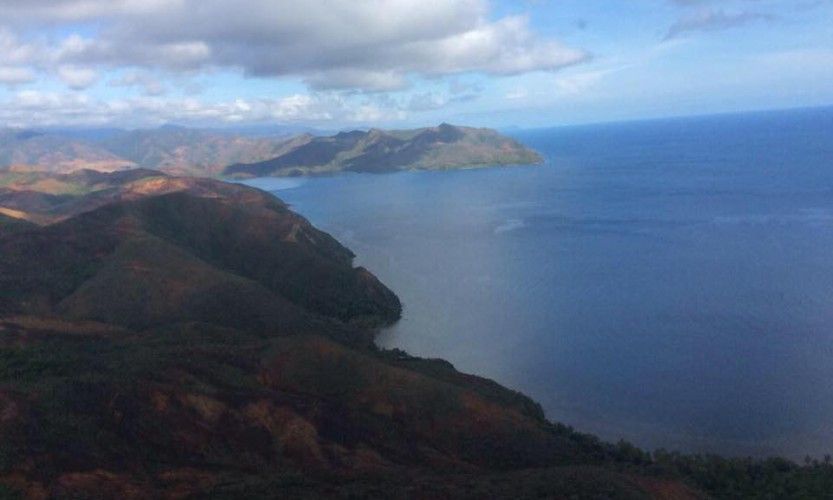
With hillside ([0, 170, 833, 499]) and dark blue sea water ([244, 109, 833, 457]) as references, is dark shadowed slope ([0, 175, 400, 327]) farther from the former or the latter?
dark blue sea water ([244, 109, 833, 457])

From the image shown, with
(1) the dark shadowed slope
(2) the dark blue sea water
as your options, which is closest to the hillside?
(1) the dark shadowed slope

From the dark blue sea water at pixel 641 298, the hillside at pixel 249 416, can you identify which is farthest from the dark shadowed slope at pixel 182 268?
the dark blue sea water at pixel 641 298

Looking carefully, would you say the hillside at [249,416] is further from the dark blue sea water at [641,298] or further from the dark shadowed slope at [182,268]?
the dark blue sea water at [641,298]

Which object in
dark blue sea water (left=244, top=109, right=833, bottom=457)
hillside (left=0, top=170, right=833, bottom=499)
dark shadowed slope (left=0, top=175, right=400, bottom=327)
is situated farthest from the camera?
dark shadowed slope (left=0, top=175, right=400, bottom=327)

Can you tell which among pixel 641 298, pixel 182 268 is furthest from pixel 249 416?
pixel 641 298

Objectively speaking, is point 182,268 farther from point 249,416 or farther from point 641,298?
point 641,298

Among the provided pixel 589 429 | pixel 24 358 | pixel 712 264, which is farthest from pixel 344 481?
pixel 712 264
